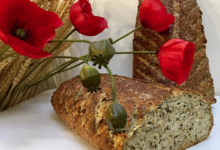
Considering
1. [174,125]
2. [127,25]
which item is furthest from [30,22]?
[127,25]

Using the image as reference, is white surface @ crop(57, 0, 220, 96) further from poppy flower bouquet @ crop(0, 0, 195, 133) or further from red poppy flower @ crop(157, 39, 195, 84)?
red poppy flower @ crop(157, 39, 195, 84)

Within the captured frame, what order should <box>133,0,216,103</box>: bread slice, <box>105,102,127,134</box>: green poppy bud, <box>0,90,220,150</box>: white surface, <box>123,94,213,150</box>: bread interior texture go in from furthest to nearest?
<box>133,0,216,103</box>: bread slice, <box>0,90,220,150</box>: white surface, <box>123,94,213,150</box>: bread interior texture, <box>105,102,127,134</box>: green poppy bud

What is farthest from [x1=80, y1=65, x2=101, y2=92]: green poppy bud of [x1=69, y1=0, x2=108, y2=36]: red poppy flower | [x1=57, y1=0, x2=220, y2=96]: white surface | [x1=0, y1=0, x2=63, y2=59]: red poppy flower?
[x1=57, y1=0, x2=220, y2=96]: white surface

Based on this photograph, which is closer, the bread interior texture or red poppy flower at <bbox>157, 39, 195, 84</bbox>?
red poppy flower at <bbox>157, 39, 195, 84</bbox>

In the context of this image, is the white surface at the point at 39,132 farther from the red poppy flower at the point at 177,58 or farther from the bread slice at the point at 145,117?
the red poppy flower at the point at 177,58

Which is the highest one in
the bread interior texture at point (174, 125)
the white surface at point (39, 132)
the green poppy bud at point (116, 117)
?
the green poppy bud at point (116, 117)

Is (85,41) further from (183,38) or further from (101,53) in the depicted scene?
(183,38)

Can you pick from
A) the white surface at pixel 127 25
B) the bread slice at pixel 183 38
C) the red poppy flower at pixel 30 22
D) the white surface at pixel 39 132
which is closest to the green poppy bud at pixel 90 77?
the red poppy flower at pixel 30 22
